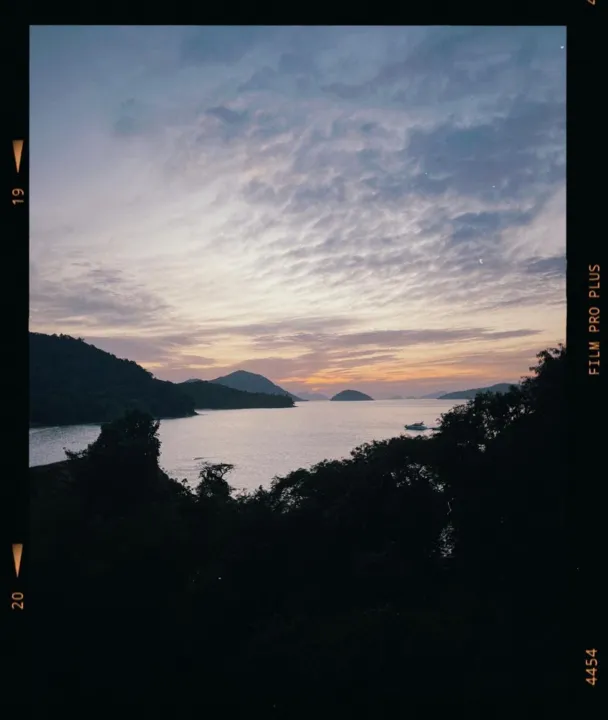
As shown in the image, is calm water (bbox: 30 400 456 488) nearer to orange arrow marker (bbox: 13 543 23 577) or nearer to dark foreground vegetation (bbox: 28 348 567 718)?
dark foreground vegetation (bbox: 28 348 567 718)

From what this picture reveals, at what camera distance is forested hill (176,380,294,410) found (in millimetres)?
52344

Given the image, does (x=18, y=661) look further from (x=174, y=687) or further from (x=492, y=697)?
(x=492, y=697)

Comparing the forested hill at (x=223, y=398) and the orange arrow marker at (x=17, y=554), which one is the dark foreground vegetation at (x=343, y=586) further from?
the forested hill at (x=223, y=398)

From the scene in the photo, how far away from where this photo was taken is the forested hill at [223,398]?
52.3 meters

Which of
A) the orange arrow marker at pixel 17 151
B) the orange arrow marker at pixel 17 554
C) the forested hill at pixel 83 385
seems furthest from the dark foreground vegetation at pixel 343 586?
the forested hill at pixel 83 385

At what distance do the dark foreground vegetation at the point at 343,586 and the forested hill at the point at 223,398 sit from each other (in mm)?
39856

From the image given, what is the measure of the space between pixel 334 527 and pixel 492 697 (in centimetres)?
301

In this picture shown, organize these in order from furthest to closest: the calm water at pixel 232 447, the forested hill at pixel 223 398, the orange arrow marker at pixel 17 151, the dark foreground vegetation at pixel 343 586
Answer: the forested hill at pixel 223 398
the calm water at pixel 232 447
the dark foreground vegetation at pixel 343 586
the orange arrow marker at pixel 17 151

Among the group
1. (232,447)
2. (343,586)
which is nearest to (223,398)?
(232,447)

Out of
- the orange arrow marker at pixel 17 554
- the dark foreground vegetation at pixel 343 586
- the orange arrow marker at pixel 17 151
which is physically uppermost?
the orange arrow marker at pixel 17 151

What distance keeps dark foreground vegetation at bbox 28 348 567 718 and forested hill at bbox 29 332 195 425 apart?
30.6 ft

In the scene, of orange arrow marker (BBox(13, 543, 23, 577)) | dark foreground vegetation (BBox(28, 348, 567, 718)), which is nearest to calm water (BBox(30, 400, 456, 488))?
dark foreground vegetation (BBox(28, 348, 567, 718))

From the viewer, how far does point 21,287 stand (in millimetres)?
2295

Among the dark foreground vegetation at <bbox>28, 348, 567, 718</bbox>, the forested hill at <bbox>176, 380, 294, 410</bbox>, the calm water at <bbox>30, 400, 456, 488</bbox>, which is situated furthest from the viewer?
the forested hill at <bbox>176, 380, 294, 410</bbox>
